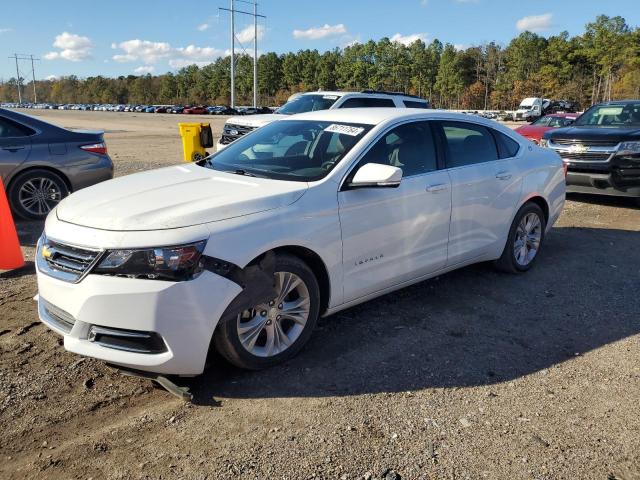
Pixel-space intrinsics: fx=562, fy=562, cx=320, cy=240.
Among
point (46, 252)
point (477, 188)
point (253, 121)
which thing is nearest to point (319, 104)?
point (253, 121)

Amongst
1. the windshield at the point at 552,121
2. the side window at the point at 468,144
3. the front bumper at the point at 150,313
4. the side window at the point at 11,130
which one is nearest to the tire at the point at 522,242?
the side window at the point at 468,144

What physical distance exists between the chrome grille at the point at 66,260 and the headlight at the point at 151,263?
0.09m

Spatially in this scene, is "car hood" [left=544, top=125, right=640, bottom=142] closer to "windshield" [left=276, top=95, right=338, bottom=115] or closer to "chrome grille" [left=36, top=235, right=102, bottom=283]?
"windshield" [left=276, top=95, right=338, bottom=115]

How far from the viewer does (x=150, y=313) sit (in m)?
3.03

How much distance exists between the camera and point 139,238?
3105mm

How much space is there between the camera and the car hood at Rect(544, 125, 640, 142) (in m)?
9.15

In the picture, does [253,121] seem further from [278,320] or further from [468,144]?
[278,320]

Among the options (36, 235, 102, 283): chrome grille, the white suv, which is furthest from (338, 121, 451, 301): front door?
the white suv

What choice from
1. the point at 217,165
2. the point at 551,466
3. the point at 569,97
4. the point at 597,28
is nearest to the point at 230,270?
the point at 217,165

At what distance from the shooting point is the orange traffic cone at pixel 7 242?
17.9ft

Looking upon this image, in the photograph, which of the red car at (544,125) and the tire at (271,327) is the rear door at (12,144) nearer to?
the tire at (271,327)

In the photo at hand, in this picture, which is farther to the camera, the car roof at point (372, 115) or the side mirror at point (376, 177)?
the car roof at point (372, 115)

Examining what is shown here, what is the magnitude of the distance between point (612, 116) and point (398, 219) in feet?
27.6

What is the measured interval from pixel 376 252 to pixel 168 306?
1645mm
